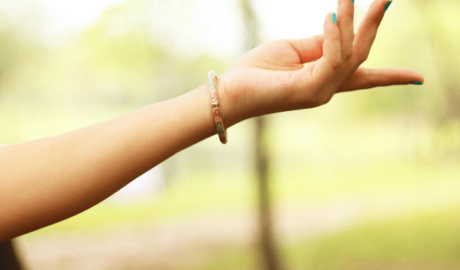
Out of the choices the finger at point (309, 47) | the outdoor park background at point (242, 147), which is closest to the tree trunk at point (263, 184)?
the outdoor park background at point (242, 147)

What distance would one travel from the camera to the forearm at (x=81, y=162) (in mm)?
414

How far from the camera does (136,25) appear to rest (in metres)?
2.21

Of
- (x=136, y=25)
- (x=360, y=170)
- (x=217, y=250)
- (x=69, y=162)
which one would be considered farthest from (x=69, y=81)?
(x=360, y=170)

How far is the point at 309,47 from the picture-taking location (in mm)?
641

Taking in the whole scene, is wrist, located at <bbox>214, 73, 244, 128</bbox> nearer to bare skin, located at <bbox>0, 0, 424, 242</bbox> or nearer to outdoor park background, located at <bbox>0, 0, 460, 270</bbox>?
bare skin, located at <bbox>0, 0, 424, 242</bbox>

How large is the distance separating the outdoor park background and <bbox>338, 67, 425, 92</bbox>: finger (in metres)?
1.42

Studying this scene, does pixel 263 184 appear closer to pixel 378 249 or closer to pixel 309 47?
pixel 378 249

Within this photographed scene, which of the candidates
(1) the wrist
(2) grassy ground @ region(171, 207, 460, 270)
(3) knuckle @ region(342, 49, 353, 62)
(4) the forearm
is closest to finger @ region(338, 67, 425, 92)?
(3) knuckle @ region(342, 49, 353, 62)

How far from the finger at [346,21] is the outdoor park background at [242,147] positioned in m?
1.53

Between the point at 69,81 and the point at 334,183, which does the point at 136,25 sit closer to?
the point at 69,81

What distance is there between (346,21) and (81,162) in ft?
1.65

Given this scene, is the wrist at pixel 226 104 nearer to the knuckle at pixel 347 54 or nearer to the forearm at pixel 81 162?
the forearm at pixel 81 162

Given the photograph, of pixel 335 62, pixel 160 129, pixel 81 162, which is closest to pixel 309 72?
pixel 335 62

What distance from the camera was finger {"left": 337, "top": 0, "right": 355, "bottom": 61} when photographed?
489 mm
